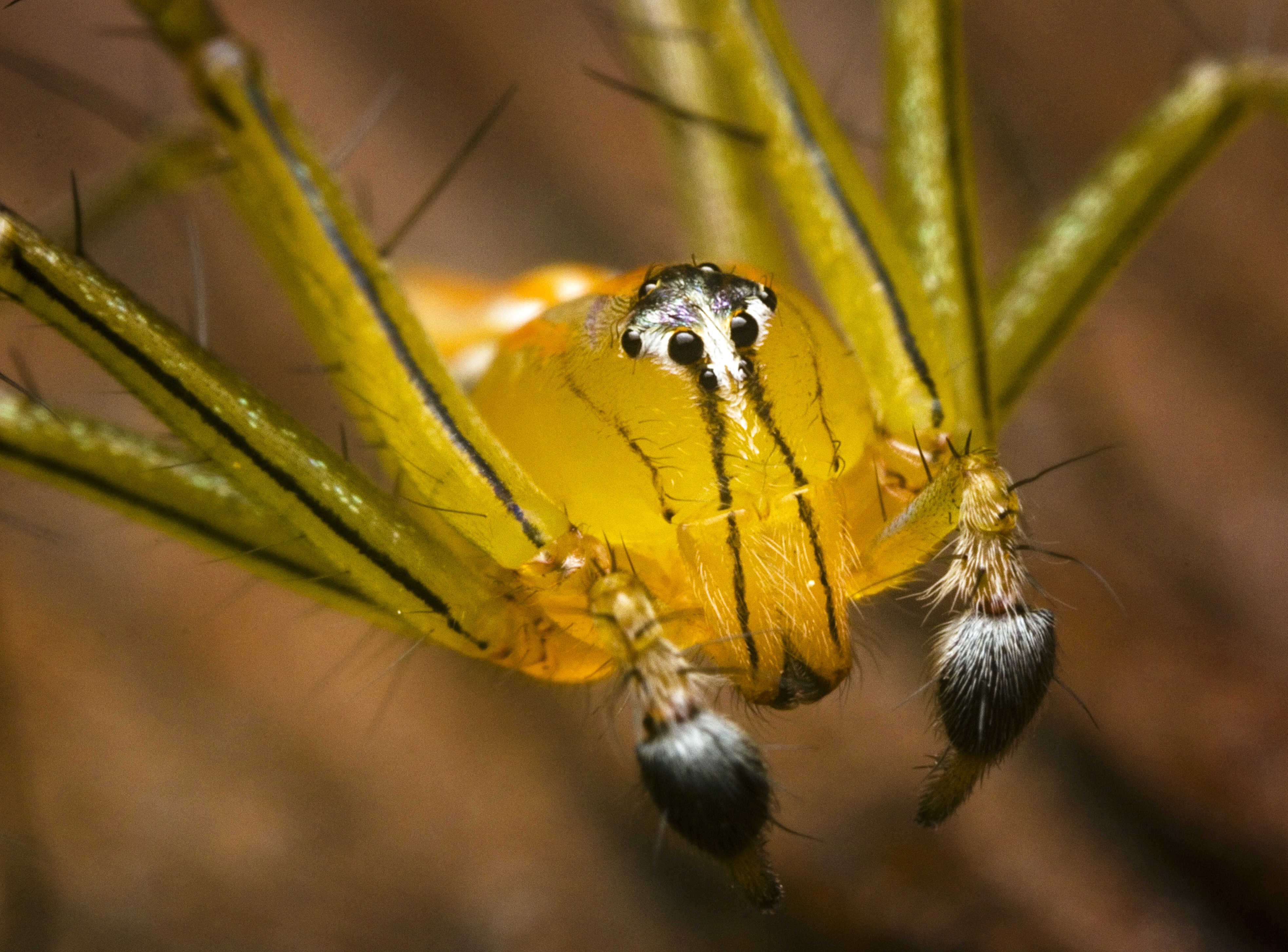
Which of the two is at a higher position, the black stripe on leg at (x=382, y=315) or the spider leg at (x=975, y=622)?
the black stripe on leg at (x=382, y=315)

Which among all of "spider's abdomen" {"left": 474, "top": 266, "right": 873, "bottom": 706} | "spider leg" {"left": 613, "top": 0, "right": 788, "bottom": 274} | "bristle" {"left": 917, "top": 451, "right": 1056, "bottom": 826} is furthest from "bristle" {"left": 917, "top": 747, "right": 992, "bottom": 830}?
"spider leg" {"left": 613, "top": 0, "right": 788, "bottom": 274}

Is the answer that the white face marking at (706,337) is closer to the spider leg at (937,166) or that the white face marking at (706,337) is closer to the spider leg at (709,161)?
the spider leg at (937,166)

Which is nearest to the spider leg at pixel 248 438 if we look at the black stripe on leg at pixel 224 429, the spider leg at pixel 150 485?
the black stripe on leg at pixel 224 429

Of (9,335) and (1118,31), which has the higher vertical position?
(9,335)

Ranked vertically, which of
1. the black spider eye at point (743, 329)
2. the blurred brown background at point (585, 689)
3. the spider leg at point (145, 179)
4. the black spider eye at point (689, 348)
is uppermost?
the spider leg at point (145, 179)

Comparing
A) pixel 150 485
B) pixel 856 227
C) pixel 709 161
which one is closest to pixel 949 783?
pixel 856 227

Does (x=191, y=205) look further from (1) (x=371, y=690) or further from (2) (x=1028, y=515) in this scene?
(2) (x=1028, y=515)

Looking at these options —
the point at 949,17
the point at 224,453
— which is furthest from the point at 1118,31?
the point at 224,453
